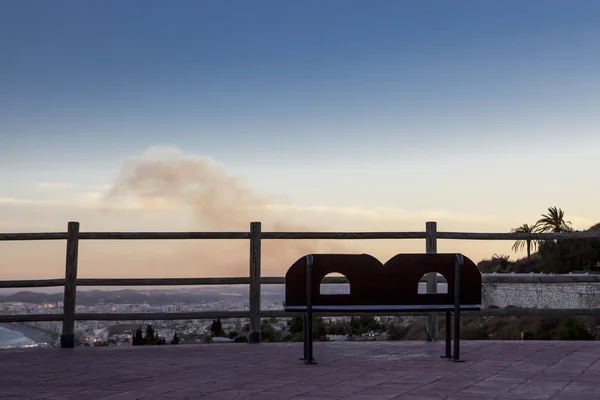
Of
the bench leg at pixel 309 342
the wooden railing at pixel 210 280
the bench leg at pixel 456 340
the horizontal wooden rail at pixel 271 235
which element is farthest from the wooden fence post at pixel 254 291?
the bench leg at pixel 456 340

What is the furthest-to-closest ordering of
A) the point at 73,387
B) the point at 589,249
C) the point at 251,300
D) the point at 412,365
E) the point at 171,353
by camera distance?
the point at 589,249 < the point at 251,300 < the point at 171,353 < the point at 412,365 < the point at 73,387

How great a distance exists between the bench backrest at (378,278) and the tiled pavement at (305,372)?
1.95ft

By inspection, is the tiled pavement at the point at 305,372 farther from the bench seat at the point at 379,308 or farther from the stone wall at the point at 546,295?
the stone wall at the point at 546,295

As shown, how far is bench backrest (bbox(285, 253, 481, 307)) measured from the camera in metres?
7.38

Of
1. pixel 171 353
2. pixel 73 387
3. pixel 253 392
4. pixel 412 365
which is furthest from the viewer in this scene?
pixel 171 353

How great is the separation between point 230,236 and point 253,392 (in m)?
4.06

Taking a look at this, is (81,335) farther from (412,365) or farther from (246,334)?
(412,365)

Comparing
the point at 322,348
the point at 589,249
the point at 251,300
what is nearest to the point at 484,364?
the point at 322,348

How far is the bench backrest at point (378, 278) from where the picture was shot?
7.38 meters

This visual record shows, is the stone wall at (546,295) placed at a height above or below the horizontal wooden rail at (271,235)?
below

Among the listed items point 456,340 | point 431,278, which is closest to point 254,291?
point 431,278

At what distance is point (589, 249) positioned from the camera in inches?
1705

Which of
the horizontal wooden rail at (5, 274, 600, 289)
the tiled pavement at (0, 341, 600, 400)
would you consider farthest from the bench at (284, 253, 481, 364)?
the horizontal wooden rail at (5, 274, 600, 289)

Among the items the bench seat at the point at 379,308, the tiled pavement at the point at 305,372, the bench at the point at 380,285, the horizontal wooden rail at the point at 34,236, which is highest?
the horizontal wooden rail at the point at 34,236
